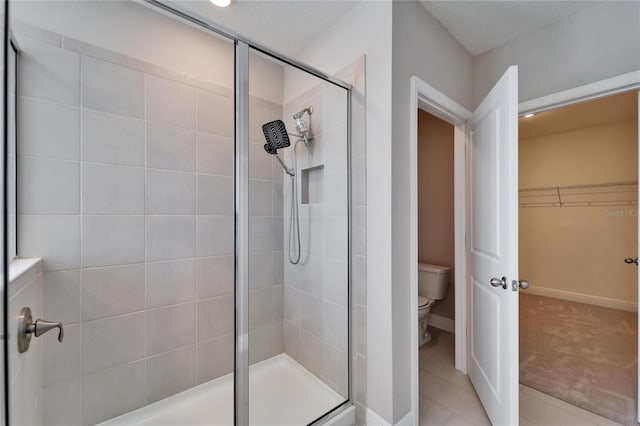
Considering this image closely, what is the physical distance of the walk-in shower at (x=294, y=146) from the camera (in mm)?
1382

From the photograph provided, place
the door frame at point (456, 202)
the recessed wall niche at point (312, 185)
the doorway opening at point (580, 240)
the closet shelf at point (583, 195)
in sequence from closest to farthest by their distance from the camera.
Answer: the recessed wall niche at point (312, 185) → the door frame at point (456, 202) → the doorway opening at point (580, 240) → the closet shelf at point (583, 195)

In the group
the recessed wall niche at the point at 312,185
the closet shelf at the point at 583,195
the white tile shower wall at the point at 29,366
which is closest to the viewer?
the white tile shower wall at the point at 29,366

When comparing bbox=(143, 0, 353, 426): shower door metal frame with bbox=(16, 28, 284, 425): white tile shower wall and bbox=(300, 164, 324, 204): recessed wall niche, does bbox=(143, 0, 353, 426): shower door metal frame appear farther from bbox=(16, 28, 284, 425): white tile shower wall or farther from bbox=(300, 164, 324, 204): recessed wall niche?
bbox=(300, 164, 324, 204): recessed wall niche

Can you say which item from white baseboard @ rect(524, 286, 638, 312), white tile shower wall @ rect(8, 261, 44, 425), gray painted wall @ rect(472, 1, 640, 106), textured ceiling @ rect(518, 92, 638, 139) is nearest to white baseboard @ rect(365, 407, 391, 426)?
white tile shower wall @ rect(8, 261, 44, 425)

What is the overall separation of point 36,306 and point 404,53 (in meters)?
2.15

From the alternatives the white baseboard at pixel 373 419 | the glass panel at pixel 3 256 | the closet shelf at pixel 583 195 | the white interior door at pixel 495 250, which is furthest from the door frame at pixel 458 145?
the closet shelf at pixel 583 195

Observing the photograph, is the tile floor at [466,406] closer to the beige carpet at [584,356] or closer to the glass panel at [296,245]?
the beige carpet at [584,356]

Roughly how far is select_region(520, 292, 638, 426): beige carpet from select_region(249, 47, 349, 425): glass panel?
1572mm

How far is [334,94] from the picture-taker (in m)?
1.65

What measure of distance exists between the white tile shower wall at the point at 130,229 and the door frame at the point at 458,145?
77cm

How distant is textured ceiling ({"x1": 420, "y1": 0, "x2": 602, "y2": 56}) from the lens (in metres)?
1.71

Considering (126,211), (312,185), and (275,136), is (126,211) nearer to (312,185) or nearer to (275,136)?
(275,136)

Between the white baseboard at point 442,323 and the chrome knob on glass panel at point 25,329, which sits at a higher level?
the chrome knob on glass panel at point 25,329

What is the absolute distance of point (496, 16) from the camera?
1.82m
